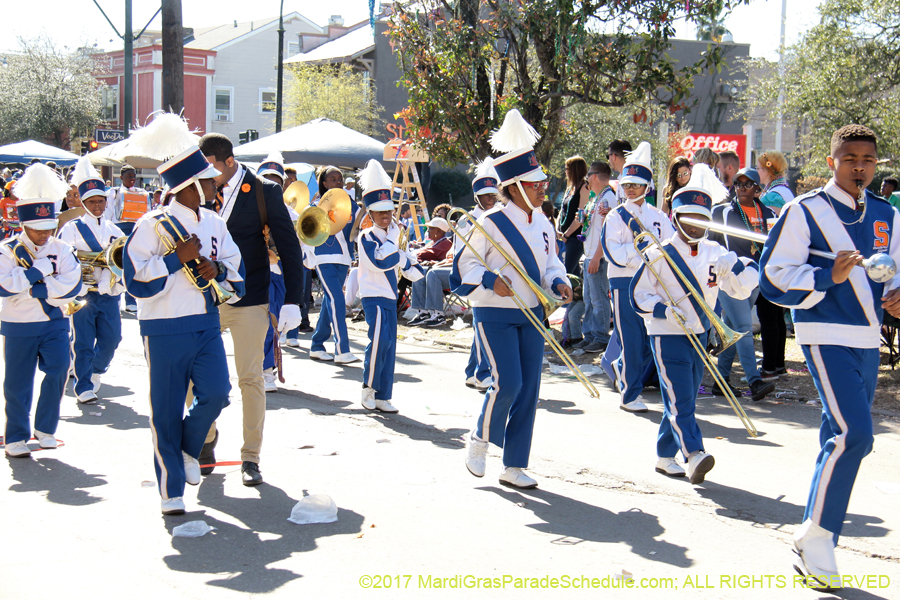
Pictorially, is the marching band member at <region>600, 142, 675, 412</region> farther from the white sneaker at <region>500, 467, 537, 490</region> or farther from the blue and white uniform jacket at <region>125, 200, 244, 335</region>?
the blue and white uniform jacket at <region>125, 200, 244, 335</region>

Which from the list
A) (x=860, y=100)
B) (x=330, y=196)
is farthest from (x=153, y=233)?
(x=860, y=100)

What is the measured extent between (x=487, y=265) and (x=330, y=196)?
3999 millimetres

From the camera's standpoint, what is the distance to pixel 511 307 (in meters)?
5.37

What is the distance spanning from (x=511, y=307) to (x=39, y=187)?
3499mm

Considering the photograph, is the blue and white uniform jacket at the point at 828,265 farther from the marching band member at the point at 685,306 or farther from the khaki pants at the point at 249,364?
the khaki pants at the point at 249,364

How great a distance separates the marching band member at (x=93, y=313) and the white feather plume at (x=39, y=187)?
1491 mm

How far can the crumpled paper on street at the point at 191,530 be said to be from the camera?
4547mm

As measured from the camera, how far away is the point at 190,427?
4.89 metres

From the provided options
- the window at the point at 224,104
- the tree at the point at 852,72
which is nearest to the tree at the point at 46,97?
the window at the point at 224,104

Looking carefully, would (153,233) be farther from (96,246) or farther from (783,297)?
(96,246)

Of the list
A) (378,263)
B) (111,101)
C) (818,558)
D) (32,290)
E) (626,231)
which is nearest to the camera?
(818,558)

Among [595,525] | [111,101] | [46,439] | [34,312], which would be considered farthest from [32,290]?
[111,101]

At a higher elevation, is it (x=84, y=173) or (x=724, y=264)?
(x=84, y=173)

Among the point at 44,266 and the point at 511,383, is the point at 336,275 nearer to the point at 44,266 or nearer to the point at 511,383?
the point at 44,266
